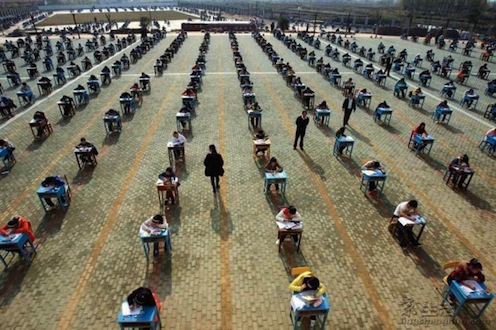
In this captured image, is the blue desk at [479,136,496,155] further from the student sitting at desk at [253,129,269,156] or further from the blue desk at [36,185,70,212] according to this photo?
the blue desk at [36,185,70,212]

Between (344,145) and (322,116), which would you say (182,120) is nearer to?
(322,116)

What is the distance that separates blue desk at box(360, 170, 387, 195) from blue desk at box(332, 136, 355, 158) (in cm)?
205

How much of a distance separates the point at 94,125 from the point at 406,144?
15.6 m

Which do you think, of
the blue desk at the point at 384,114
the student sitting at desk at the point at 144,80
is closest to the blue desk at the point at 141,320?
the blue desk at the point at 384,114

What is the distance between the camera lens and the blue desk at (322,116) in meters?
15.8

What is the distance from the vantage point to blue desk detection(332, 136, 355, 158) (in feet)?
41.5

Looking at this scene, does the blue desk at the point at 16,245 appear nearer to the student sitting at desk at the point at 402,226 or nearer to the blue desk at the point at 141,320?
the blue desk at the point at 141,320

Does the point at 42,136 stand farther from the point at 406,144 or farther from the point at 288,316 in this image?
the point at 406,144

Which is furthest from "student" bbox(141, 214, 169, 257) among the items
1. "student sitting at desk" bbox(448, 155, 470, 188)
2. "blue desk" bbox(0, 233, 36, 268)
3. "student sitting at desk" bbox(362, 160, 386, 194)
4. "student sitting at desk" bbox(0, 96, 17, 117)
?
"student sitting at desk" bbox(0, 96, 17, 117)

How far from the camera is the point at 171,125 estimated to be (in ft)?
53.1

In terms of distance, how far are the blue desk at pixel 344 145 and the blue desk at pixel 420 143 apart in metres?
2.75

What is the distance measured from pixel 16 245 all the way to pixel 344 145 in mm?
11438

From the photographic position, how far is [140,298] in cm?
574

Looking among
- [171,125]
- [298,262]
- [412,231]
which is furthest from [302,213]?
[171,125]
